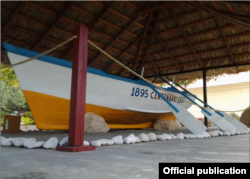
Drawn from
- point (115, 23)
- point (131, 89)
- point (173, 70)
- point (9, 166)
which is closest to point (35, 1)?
point (115, 23)

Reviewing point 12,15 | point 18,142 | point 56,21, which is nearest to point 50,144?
point 18,142

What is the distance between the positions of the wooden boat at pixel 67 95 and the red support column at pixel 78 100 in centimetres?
173

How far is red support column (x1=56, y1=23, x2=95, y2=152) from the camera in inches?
81.5

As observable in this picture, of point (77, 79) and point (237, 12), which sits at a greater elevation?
point (237, 12)

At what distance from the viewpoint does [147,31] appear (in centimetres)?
701

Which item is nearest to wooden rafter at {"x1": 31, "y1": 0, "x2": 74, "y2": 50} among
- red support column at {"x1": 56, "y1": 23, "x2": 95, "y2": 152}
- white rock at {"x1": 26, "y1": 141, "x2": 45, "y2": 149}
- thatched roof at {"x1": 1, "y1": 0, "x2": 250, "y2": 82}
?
thatched roof at {"x1": 1, "y1": 0, "x2": 250, "y2": 82}

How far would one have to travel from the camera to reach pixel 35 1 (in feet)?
14.9

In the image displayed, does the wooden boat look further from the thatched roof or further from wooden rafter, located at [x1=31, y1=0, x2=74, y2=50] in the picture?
wooden rafter, located at [x1=31, y1=0, x2=74, y2=50]

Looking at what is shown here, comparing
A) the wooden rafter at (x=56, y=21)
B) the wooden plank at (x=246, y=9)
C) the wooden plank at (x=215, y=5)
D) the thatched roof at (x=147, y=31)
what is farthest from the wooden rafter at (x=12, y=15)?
the wooden plank at (x=246, y=9)

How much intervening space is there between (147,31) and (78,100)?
5.46m

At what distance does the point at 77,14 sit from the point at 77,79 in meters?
3.63

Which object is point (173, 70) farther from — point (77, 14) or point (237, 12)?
point (77, 14)

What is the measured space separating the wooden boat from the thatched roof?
0.76 meters

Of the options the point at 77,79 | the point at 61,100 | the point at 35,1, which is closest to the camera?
the point at 77,79
